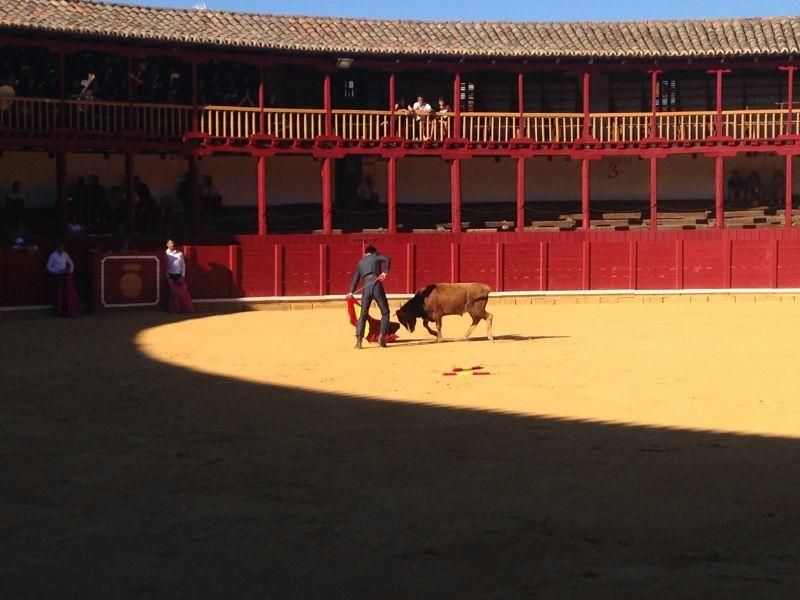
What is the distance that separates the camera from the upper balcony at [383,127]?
29219mm

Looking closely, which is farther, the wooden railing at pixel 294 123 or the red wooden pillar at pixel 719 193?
the red wooden pillar at pixel 719 193

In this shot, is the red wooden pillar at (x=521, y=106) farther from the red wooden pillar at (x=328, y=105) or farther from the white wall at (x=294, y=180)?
the white wall at (x=294, y=180)


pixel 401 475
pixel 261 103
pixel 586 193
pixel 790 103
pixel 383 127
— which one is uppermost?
pixel 790 103

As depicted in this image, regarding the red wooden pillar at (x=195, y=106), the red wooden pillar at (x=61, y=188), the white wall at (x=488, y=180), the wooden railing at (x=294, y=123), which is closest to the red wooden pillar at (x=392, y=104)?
the wooden railing at (x=294, y=123)

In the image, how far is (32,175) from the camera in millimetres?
31094

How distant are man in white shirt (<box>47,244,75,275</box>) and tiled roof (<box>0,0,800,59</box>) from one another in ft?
17.9

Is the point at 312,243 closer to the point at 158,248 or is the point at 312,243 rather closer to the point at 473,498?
the point at 158,248

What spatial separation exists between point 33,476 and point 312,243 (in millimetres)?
21559

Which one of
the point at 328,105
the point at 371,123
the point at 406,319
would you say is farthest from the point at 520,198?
the point at 406,319

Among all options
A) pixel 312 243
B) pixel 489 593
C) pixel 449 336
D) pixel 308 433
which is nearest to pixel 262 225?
pixel 312 243

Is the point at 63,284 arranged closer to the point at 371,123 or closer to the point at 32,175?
the point at 32,175

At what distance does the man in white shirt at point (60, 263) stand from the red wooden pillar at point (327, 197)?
7858 millimetres

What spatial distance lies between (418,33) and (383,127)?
2731 mm

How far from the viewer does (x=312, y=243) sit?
30.5 m
